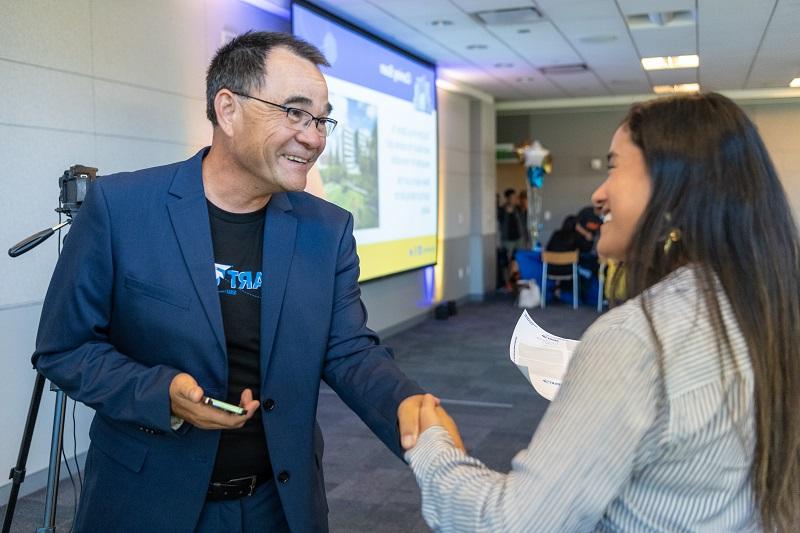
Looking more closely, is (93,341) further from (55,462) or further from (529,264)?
(529,264)

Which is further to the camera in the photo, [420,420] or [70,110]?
[70,110]

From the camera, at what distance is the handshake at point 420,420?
4.10ft

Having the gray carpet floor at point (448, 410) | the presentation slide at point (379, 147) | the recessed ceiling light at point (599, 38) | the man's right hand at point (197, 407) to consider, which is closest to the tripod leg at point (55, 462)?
the gray carpet floor at point (448, 410)

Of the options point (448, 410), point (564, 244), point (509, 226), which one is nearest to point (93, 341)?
point (448, 410)

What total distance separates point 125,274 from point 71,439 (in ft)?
10.7

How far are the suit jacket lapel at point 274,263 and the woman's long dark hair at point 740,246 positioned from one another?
0.83m

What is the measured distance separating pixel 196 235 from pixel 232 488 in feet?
1.69

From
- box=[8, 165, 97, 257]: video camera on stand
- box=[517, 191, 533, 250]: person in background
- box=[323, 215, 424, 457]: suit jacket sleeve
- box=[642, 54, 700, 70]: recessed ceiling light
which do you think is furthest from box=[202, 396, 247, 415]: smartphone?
box=[517, 191, 533, 250]: person in background

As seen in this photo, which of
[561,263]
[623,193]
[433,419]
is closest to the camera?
[623,193]

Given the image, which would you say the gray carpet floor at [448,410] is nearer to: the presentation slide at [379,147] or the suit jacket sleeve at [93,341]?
the presentation slide at [379,147]

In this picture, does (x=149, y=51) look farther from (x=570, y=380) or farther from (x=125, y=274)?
(x=570, y=380)

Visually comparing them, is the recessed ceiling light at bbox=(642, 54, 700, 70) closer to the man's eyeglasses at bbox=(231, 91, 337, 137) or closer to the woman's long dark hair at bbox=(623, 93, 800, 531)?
the man's eyeglasses at bbox=(231, 91, 337, 137)

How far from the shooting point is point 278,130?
1.67 m

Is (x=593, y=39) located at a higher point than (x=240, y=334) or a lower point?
higher
